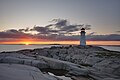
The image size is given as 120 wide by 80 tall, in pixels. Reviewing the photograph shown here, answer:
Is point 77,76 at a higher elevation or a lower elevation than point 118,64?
lower

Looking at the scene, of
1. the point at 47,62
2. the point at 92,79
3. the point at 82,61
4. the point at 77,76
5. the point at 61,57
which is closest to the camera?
the point at 92,79

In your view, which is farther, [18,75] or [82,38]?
[82,38]

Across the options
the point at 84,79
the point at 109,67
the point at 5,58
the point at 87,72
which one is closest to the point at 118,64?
the point at 109,67

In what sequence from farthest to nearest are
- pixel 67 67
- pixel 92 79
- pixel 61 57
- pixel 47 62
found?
pixel 61 57, pixel 47 62, pixel 67 67, pixel 92 79

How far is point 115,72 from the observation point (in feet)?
80.7

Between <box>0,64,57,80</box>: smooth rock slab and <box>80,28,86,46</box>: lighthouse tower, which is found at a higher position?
<box>80,28,86,46</box>: lighthouse tower

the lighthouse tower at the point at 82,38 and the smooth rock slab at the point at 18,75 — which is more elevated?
the lighthouse tower at the point at 82,38

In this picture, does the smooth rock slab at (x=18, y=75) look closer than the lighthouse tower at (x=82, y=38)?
Yes

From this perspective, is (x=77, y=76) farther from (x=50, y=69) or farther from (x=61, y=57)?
(x=61, y=57)

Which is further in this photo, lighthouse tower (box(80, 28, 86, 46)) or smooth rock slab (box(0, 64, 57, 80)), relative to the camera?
lighthouse tower (box(80, 28, 86, 46))

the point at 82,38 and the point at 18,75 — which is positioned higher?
the point at 82,38

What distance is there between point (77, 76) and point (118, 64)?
7.96 metres

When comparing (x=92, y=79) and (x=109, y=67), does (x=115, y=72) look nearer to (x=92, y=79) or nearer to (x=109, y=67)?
(x=109, y=67)

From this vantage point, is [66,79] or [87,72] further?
[87,72]
